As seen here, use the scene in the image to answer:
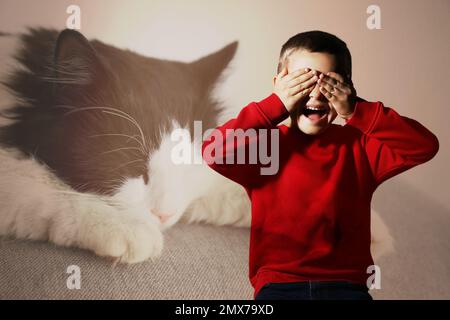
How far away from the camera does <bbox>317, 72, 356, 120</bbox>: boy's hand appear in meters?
0.79

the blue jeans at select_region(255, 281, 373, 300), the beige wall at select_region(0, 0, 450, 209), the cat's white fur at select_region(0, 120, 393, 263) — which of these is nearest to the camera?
the blue jeans at select_region(255, 281, 373, 300)

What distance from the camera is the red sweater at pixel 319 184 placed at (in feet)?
2.62

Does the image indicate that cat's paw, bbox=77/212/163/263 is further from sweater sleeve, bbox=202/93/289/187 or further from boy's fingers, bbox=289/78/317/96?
boy's fingers, bbox=289/78/317/96

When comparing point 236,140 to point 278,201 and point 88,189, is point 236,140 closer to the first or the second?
point 278,201

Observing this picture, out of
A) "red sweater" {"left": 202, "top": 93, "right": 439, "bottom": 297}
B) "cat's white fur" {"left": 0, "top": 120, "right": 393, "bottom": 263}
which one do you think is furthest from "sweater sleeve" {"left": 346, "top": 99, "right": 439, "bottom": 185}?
"cat's white fur" {"left": 0, "top": 120, "right": 393, "bottom": 263}

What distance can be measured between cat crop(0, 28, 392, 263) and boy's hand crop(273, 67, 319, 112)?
1.19ft

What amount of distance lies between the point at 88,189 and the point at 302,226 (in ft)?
1.52

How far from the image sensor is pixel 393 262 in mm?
1159

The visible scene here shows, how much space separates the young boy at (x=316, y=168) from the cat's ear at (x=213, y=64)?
31cm

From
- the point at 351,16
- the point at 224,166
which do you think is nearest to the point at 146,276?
the point at 224,166

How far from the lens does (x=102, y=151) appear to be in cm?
106

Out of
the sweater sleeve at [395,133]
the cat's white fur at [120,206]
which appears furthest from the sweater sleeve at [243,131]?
the cat's white fur at [120,206]

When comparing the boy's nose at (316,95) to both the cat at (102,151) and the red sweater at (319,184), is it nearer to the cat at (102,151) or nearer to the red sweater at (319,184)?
the red sweater at (319,184)

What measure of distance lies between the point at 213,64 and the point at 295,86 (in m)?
0.39
